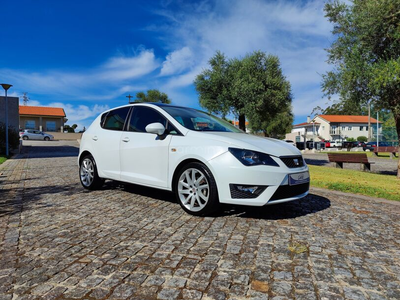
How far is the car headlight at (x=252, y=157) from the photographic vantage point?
367 cm

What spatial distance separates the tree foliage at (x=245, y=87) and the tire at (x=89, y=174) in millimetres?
11932

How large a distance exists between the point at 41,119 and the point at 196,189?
58.6 meters

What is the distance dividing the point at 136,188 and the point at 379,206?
4.74m

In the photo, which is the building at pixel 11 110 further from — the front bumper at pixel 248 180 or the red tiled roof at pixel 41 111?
the red tiled roof at pixel 41 111

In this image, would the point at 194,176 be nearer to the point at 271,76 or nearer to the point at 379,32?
the point at 379,32

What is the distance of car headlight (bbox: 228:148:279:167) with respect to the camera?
3668mm

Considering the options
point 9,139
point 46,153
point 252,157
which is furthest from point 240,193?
point 9,139

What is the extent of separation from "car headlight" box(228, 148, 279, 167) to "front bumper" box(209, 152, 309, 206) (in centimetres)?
5

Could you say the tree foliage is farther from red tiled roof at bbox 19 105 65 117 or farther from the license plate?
red tiled roof at bbox 19 105 65 117

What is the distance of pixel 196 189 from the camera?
398cm

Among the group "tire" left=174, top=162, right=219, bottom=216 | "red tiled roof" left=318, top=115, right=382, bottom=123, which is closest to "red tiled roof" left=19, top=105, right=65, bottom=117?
"tire" left=174, top=162, right=219, bottom=216

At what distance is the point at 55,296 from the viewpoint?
2053 mm

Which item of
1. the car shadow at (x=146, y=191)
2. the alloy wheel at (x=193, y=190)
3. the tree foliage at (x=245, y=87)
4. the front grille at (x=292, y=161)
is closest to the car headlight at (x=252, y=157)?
the front grille at (x=292, y=161)

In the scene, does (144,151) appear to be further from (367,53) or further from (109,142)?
(367,53)
